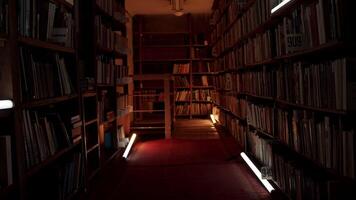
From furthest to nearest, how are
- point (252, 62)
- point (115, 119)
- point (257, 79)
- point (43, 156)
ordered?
point (115, 119) → point (252, 62) → point (257, 79) → point (43, 156)

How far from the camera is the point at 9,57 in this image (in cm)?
167

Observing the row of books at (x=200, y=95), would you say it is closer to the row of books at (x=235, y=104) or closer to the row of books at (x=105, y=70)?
the row of books at (x=235, y=104)

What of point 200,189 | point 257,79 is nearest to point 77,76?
point 200,189

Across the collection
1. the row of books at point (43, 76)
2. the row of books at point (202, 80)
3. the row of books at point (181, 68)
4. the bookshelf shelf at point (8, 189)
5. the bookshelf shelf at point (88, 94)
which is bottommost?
the bookshelf shelf at point (8, 189)

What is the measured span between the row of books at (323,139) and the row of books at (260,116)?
1.42 feet

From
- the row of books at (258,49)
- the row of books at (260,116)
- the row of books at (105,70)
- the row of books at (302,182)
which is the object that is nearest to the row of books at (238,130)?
the row of books at (260,116)

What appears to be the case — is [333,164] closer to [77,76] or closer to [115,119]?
[77,76]

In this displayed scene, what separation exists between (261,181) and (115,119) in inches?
79.3

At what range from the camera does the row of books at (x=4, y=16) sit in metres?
1.61

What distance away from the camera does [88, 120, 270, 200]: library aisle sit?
307 centimetres

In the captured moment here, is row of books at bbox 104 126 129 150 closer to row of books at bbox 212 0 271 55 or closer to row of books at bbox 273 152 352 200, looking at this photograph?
row of books at bbox 212 0 271 55

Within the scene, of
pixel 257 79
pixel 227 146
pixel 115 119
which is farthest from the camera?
pixel 227 146

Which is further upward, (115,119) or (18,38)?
(18,38)

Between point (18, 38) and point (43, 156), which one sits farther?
point (43, 156)
